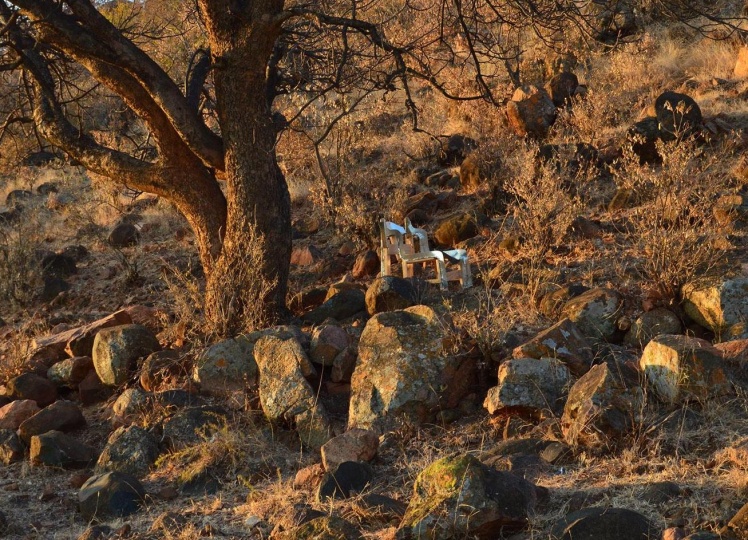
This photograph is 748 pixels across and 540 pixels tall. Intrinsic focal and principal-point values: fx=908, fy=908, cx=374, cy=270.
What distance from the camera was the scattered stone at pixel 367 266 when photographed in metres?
9.28

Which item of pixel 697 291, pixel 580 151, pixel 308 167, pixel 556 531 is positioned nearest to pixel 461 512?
pixel 556 531

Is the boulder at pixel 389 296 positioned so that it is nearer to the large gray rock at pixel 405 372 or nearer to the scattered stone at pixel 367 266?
the large gray rock at pixel 405 372

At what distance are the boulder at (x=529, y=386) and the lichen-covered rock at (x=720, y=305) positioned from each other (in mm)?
1431

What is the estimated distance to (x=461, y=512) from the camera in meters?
4.06

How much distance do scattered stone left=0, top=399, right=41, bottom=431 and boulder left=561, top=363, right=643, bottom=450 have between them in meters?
4.14

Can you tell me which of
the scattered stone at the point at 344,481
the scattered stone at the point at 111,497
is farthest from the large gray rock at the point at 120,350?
the scattered stone at the point at 344,481

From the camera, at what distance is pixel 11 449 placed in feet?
21.0

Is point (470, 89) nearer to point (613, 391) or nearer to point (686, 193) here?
point (686, 193)

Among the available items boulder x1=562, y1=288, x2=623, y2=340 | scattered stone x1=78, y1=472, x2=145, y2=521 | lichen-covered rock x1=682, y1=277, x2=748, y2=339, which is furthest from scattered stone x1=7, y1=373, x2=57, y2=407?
lichen-covered rock x1=682, y1=277, x2=748, y2=339

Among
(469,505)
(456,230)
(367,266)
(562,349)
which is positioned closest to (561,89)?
(456,230)

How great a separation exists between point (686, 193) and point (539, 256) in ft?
4.61

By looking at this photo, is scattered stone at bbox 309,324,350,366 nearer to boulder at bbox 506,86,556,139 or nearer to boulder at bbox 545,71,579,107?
boulder at bbox 506,86,556,139

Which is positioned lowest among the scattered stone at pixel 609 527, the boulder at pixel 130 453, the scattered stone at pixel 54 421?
the scattered stone at pixel 609 527

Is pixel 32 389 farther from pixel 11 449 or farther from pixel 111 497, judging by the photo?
pixel 111 497
